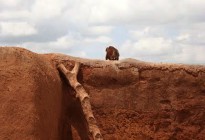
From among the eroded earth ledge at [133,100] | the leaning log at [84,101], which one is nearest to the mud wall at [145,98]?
the eroded earth ledge at [133,100]

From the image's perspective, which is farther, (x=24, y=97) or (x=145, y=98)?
(x=145, y=98)

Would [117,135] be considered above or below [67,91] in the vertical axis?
below

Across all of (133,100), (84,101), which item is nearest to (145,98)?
(133,100)

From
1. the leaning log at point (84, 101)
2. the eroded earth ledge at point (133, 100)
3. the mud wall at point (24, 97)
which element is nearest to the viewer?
the mud wall at point (24, 97)

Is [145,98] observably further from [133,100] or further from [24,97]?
[24,97]

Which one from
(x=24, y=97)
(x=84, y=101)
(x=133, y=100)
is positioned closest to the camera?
(x=24, y=97)

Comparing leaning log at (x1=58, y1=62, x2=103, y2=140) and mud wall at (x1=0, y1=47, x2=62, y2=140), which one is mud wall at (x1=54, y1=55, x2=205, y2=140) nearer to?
leaning log at (x1=58, y1=62, x2=103, y2=140)

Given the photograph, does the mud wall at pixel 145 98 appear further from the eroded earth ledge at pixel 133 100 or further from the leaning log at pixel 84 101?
the leaning log at pixel 84 101

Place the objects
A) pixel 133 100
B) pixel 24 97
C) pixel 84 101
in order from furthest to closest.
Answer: pixel 133 100 → pixel 84 101 → pixel 24 97

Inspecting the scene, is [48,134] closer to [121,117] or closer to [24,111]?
[24,111]

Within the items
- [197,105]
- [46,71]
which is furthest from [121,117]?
Answer: [46,71]

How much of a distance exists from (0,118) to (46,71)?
1193 mm

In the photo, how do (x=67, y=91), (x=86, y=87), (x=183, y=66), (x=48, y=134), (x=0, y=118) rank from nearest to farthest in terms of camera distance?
1. (x=0, y=118)
2. (x=48, y=134)
3. (x=67, y=91)
4. (x=86, y=87)
5. (x=183, y=66)

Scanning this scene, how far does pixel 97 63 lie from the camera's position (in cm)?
874
